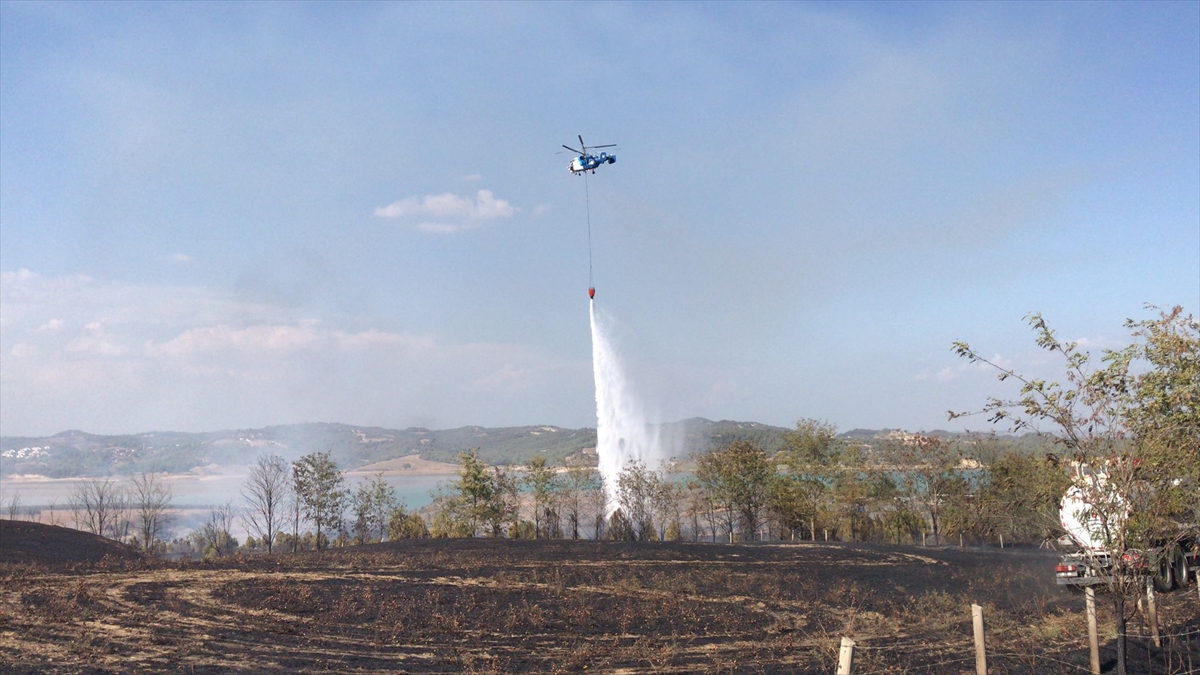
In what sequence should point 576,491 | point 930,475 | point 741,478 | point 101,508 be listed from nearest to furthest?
point 741,478 < point 930,475 < point 101,508 < point 576,491

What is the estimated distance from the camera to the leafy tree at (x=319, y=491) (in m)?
45.2

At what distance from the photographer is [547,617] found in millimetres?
18484

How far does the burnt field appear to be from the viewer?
14.3 metres

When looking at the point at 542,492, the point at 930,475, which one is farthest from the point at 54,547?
the point at 930,475

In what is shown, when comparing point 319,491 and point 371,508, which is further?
point 371,508

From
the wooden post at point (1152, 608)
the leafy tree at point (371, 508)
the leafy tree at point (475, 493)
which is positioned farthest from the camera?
the leafy tree at point (371, 508)

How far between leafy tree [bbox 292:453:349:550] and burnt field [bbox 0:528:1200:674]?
51.5 feet

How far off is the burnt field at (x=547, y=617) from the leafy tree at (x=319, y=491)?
15.7 meters

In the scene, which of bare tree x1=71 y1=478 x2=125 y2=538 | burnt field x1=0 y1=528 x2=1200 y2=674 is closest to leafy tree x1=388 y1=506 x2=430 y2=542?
bare tree x1=71 y1=478 x2=125 y2=538

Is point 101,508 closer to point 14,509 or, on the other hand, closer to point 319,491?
point 319,491

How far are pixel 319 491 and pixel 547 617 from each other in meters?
31.4

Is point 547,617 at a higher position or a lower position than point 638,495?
higher

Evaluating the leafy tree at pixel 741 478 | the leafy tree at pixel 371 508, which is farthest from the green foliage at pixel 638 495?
the leafy tree at pixel 371 508

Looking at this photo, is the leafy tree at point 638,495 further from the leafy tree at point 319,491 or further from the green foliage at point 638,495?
the leafy tree at point 319,491
